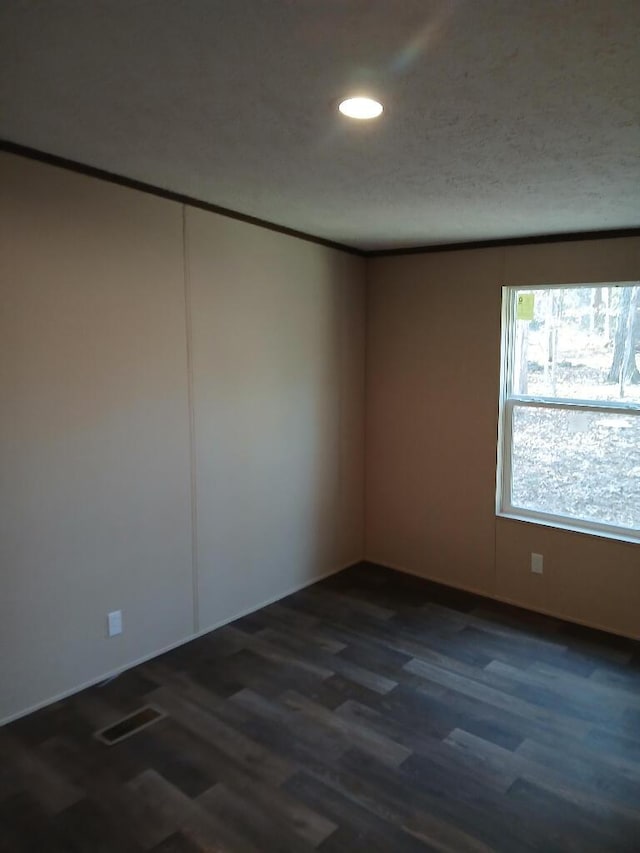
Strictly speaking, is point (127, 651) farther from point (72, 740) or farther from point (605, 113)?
point (605, 113)

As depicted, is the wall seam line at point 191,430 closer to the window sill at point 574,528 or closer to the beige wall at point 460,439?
the beige wall at point 460,439

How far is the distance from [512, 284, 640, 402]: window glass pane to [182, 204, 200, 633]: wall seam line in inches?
83.6

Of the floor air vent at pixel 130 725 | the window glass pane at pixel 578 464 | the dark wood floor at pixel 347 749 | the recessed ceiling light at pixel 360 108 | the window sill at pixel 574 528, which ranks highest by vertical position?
the recessed ceiling light at pixel 360 108

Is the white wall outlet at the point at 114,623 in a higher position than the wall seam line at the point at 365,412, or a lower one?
lower

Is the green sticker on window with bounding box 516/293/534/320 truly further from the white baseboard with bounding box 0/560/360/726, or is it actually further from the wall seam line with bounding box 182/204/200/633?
the white baseboard with bounding box 0/560/360/726

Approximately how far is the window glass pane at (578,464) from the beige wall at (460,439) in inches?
6.8

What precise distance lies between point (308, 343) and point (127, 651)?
7.16 feet

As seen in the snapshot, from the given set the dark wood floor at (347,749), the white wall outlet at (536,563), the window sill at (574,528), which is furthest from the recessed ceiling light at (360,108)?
the white wall outlet at (536,563)

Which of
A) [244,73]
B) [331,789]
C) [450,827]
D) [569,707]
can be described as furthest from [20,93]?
[569,707]

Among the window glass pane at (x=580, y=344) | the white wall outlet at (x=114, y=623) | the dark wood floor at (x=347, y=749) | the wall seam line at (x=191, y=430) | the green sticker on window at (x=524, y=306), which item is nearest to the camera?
A: the dark wood floor at (x=347, y=749)

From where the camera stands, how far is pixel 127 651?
10.4 feet

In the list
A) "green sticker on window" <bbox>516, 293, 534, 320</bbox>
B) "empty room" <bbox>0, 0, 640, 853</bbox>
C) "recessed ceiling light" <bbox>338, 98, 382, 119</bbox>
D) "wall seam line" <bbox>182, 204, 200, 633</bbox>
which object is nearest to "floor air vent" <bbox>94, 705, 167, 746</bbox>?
"empty room" <bbox>0, 0, 640, 853</bbox>

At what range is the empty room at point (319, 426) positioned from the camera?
1753mm

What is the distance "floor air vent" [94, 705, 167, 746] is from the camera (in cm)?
264
